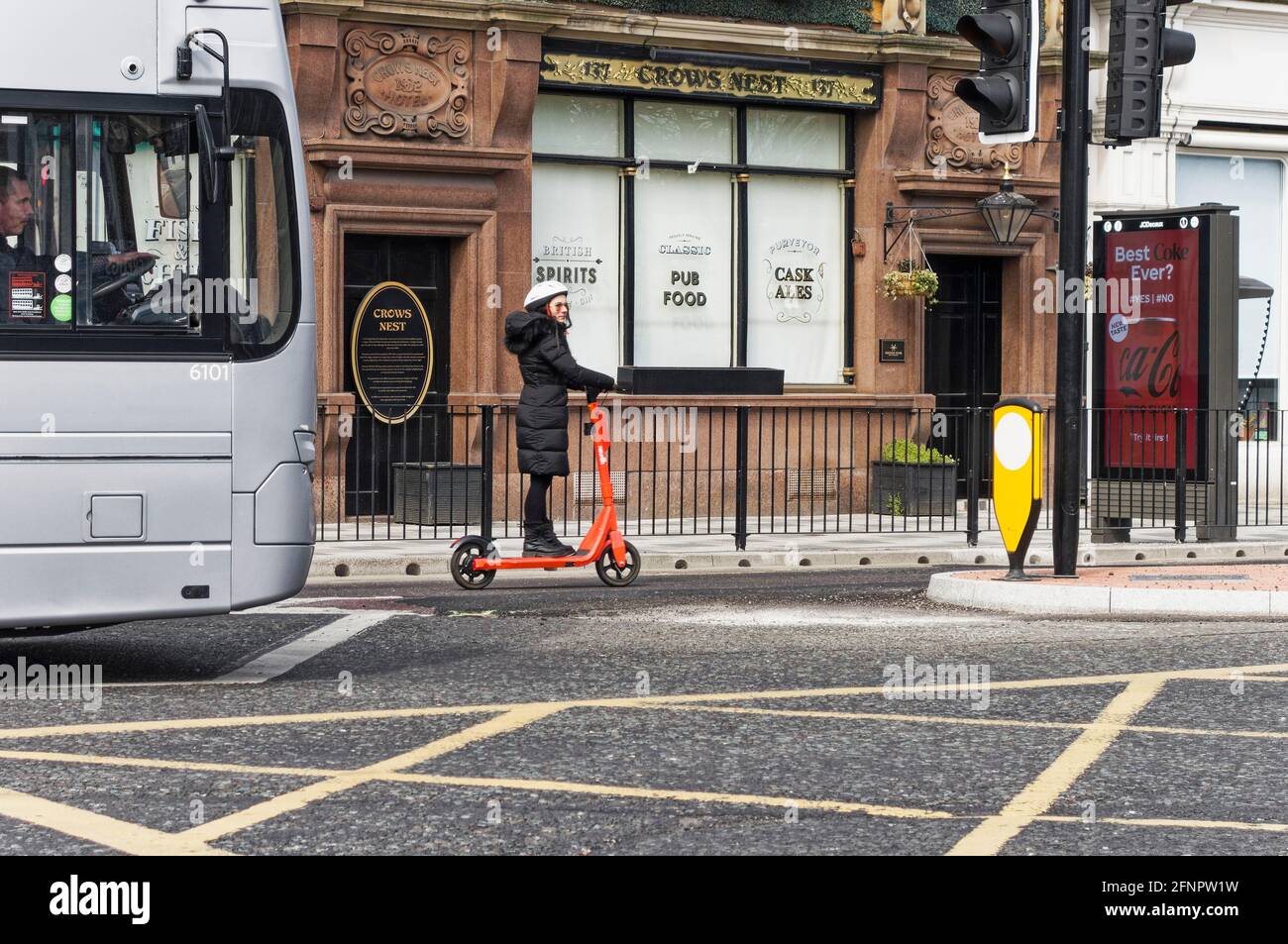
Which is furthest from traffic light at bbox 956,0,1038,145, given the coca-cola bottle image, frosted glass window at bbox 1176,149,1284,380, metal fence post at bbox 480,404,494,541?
frosted glass window at bbox 1176,149,1284,380

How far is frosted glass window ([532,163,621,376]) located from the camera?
2073cm

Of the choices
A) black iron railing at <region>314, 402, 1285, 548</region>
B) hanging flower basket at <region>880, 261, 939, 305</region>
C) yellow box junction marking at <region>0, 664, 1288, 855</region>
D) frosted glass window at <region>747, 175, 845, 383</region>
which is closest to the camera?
yellow box junction marking at <region>0, 664, 1288, 855</region>

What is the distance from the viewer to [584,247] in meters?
21.0

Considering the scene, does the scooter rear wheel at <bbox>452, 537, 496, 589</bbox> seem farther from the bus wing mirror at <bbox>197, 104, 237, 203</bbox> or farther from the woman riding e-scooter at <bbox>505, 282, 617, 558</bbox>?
the bus wing mirror at <bbox>197, 104, 237, 203</bbox>

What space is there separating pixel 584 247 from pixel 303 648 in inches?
432

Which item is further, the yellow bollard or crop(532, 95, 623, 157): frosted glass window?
crop(532, 95, 623, 157): frosted glass window

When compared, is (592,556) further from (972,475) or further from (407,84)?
(407,84)

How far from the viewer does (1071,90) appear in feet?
43.4

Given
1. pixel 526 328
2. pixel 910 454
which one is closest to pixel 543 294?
pixel 526 328

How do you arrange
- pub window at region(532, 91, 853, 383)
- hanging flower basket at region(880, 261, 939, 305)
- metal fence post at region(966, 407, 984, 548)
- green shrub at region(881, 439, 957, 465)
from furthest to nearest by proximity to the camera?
hanging flower basket at region(880, 261, 939, 305)
green shrub at region(881, 439, 957, 465)
pub window at region(532, 91, 853, 383)
metal fence post at region(966, 407, 984, 548)

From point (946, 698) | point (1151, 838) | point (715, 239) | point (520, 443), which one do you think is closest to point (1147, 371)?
point (715, 239)

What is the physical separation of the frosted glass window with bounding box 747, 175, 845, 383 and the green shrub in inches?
52.9
